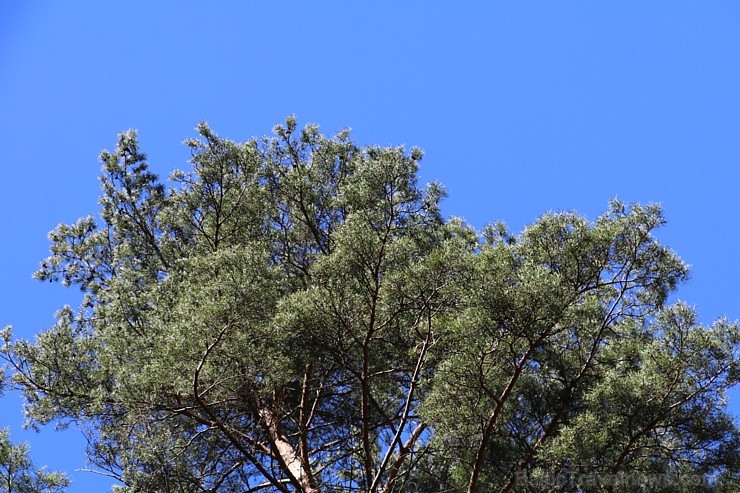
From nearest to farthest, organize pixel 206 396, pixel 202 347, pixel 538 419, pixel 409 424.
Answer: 1. pixel 202 347
2. pixel 206 396
3. pixel 538 419
4. pixel 409 424

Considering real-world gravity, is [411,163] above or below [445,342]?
above

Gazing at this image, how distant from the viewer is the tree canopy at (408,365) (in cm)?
857

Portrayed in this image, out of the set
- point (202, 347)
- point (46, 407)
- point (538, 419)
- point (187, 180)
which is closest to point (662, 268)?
point (538, 419)

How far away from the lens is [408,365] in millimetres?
10281

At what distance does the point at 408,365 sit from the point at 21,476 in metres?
6.44

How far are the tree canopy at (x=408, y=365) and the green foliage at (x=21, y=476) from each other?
1.68 meters

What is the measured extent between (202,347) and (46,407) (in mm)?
3287

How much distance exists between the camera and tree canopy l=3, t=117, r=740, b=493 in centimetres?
857

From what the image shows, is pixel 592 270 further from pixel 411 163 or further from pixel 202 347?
pixel 202 347

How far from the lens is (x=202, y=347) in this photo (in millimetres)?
8391

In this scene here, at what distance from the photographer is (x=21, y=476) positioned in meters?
11.4

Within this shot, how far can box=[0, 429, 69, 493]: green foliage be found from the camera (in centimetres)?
1130

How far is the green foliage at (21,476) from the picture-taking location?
11305mm

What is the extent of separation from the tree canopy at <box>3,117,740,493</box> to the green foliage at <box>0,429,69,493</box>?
→ 5.51 ft
